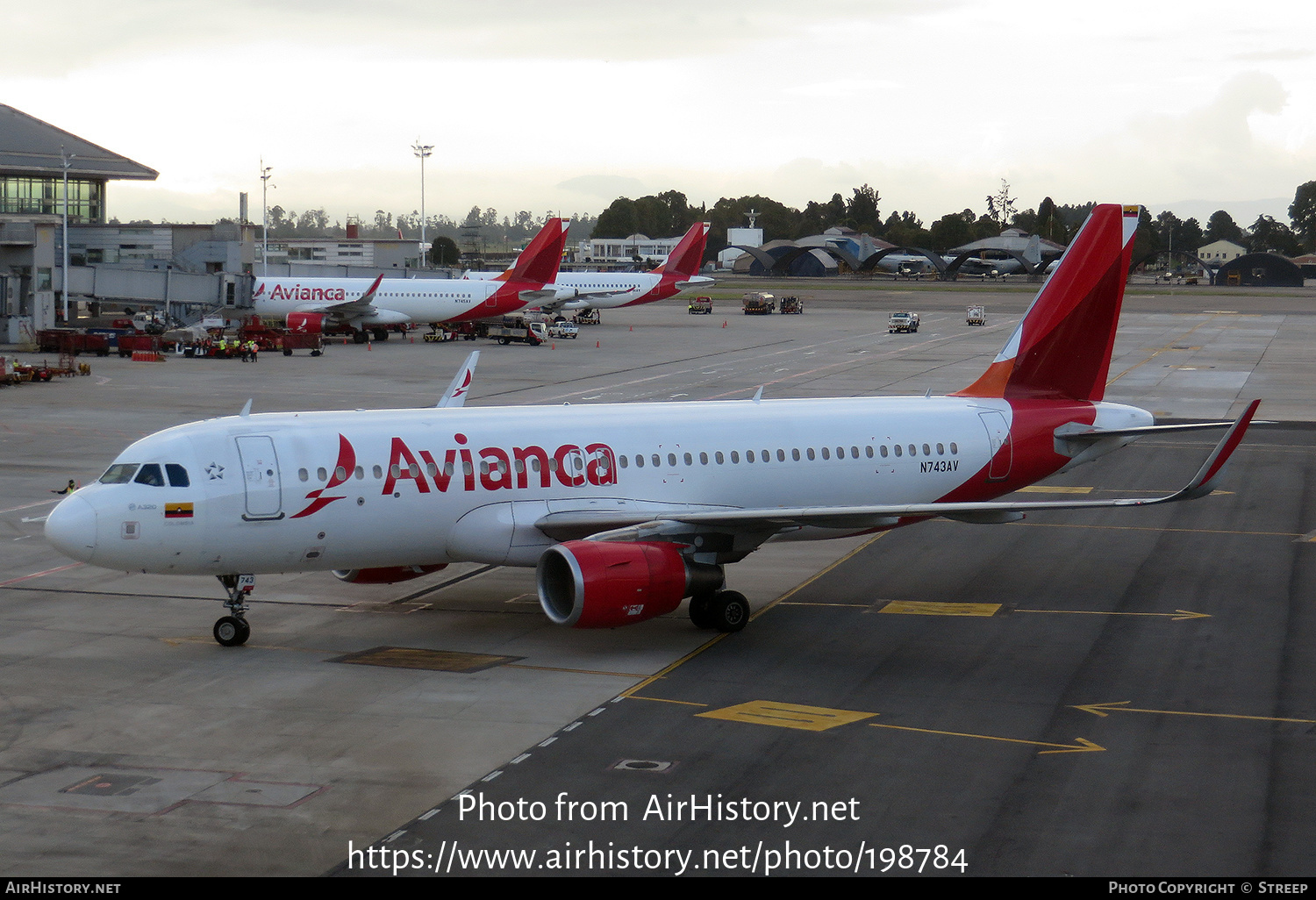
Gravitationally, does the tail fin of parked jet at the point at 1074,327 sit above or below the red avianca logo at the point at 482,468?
above

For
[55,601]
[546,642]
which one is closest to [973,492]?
[546,642]


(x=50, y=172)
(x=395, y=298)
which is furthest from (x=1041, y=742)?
(x=50, y=172)

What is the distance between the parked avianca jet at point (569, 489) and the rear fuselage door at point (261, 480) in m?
0.03

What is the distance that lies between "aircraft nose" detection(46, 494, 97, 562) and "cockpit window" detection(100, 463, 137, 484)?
696 millimetres

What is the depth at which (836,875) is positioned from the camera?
623 inches

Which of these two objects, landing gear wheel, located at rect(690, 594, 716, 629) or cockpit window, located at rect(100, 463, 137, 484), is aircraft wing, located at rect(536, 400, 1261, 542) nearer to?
landing gear wheel, located at rect(690, 594, 716, 629)

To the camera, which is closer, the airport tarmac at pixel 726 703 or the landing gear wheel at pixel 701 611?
the airport tarmac at pixel 726 703

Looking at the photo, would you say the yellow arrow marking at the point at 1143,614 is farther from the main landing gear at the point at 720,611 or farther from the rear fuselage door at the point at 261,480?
the rear fuselage door at the point at 261,480

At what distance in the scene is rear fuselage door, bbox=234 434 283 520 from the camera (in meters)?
24.7

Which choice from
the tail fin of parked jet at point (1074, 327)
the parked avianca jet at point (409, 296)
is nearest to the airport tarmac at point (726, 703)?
the tail fin of parked jet at point (1074, 327)

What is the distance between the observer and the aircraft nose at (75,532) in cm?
2384

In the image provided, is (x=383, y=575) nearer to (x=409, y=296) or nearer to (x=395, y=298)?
(x=409, y=296)
